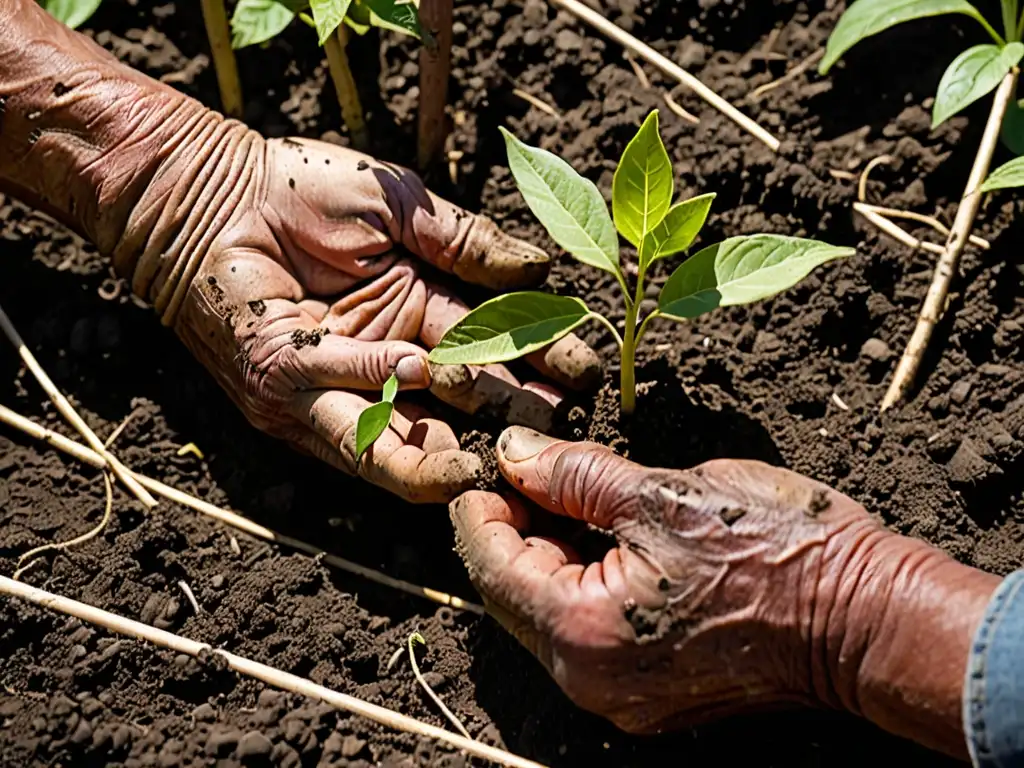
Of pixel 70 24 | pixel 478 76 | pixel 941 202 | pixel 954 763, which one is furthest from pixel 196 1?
pixel 954 763

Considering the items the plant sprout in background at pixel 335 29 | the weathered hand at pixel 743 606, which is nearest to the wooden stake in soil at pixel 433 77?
the plant sprout in background at pixel 335 29

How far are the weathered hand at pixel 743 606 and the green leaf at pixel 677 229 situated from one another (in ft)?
1.68

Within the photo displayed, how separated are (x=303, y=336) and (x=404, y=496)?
412mm

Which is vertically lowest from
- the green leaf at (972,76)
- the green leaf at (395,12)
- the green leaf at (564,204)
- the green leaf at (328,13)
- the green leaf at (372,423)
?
the green leaf at (372,423)

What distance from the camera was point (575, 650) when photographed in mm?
1837

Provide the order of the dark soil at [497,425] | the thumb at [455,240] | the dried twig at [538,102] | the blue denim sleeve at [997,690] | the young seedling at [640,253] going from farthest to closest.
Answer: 1. the dried twig at [538,102]
2. the thumb at [455,240]
3. the dark soil at [497,425]
4. the young seedling at [640,253]
5. the blue denim sleeve at [997,690]

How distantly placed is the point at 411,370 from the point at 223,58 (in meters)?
1.10

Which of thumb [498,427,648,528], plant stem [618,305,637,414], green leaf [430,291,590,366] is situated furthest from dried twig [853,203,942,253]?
thumb [498,427,648,528]

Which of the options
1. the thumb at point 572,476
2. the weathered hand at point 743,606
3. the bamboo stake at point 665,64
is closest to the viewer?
the weathered hand at point 743,606

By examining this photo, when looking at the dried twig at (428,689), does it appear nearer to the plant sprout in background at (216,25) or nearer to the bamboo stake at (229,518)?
the bamboo stake at (229,518)

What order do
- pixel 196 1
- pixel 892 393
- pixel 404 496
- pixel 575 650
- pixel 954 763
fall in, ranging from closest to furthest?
1. pixel 575 650
2. pixel 954 763
3. pixel 404 496
4. pixel 892 393
5. pixel 196 1

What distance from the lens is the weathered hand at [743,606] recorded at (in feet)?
5.84

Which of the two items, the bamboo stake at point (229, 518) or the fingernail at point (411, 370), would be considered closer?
the fingernail at point (411, 370)

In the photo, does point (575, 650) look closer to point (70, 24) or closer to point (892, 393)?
point (892, 393)
